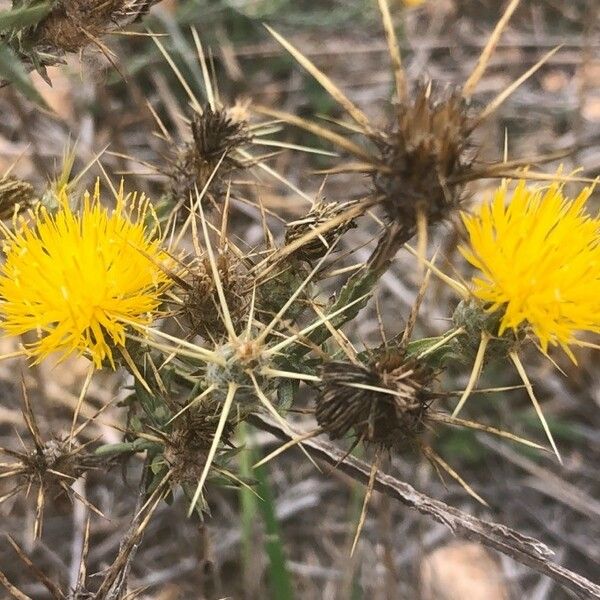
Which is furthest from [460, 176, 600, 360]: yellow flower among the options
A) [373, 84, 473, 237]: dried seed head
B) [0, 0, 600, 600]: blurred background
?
[0, 0, 600, 600]: blurred background

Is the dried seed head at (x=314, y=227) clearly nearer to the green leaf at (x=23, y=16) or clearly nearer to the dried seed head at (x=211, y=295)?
the dried seed head at (x=211, y=295)

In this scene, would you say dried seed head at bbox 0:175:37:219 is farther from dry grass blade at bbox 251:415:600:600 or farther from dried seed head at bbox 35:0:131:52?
dry grass blade at bbox 251:415:600:600

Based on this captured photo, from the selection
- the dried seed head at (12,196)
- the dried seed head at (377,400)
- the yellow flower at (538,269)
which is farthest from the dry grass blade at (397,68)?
the dried seed head at (12,196)

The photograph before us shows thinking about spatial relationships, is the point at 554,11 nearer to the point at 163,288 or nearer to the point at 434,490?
the point at 434,490

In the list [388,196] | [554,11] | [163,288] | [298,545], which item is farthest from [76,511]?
[554,11]

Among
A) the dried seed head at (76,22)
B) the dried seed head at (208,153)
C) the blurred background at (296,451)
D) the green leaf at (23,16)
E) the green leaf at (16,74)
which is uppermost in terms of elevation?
the green leaf at (23,16)

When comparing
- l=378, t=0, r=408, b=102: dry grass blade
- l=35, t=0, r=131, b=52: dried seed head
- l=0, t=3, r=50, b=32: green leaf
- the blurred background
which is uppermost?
l=0, t=3, r=50, b=32: green leaf
